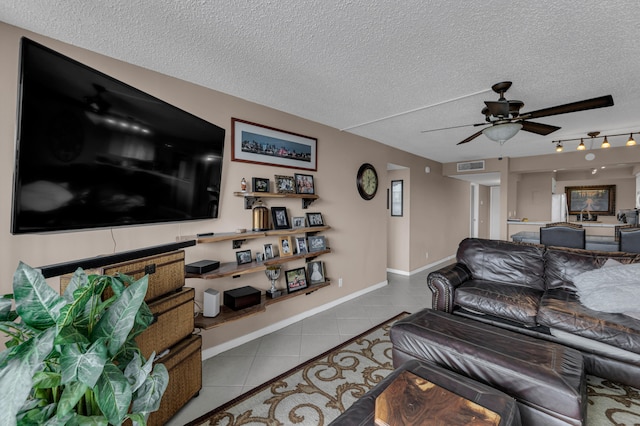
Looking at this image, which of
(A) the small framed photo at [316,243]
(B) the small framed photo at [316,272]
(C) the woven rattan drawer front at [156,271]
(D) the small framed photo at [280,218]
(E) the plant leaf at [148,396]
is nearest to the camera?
(E) the plant leaf at [148,396]

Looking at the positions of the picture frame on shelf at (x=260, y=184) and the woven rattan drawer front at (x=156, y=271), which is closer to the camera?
the woven rattan drawer front at (x=156, y=271)

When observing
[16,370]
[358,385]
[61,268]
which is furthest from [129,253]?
[358,385]

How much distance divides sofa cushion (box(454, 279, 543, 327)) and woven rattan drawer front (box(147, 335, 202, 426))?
8.20ft

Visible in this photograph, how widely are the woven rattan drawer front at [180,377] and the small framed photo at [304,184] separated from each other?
1.75 meters

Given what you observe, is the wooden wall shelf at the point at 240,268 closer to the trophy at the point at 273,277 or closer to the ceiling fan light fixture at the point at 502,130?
the trophy at the point at 273,277

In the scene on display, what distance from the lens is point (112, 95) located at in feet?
4.60

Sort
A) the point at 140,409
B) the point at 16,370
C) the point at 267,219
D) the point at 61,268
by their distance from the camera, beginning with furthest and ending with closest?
the point at 267,219
the point at 61,268
the point at 140,409
the point at 16,370

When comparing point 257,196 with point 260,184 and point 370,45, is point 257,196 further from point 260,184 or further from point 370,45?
point 370,45

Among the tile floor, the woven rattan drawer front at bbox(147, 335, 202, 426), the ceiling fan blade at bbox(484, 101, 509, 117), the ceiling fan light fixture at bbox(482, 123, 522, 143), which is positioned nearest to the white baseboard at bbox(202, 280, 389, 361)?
the tile floor

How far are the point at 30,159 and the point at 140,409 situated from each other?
3.69 feet

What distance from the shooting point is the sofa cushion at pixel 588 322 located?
6.23 ft

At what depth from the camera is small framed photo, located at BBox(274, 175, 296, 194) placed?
2.79 meters

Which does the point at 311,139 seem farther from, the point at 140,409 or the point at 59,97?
the point at 140,409

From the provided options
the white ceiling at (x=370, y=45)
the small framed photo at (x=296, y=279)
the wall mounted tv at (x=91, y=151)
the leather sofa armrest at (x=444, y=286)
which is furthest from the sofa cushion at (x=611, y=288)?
the wall mounted tv at (x=91, y=151)
